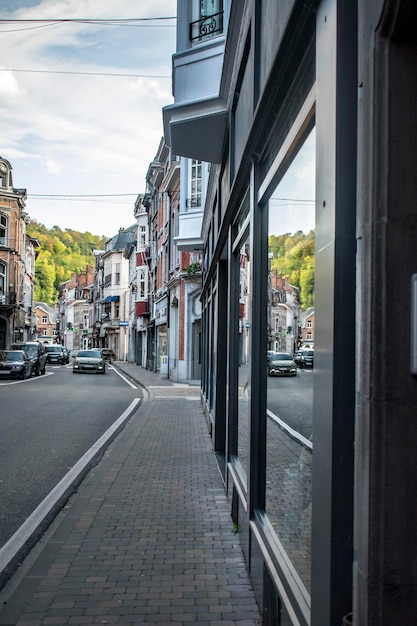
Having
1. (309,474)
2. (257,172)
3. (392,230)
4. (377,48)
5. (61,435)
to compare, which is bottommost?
(61,435)

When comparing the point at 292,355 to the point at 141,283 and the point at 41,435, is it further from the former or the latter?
the point at 141,283

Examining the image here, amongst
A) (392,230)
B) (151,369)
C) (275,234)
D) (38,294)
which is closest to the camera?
(392,230)

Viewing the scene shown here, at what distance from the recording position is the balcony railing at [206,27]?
31.5 feet

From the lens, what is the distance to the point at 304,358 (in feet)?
9.98

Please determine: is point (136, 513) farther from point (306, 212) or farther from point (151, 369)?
point (151, 369)

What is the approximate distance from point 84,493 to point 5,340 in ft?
167

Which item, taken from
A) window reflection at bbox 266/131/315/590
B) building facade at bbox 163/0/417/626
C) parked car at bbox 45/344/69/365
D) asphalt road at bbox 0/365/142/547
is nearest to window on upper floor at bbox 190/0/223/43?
window reflection at bbox 266/131/315/590

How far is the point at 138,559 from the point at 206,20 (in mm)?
7930

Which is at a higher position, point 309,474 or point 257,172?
point 257,172

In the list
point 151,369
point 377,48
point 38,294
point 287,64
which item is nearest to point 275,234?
point 287,64

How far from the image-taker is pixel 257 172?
4613mm

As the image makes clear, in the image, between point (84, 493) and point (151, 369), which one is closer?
point (84, 493)

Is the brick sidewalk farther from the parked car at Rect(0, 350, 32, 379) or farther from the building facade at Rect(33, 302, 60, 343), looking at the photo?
the building facade at Rect(33, 302, 60, 343)

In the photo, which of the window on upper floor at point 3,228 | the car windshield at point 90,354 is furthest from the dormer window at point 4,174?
the car windshield at point 90,354
